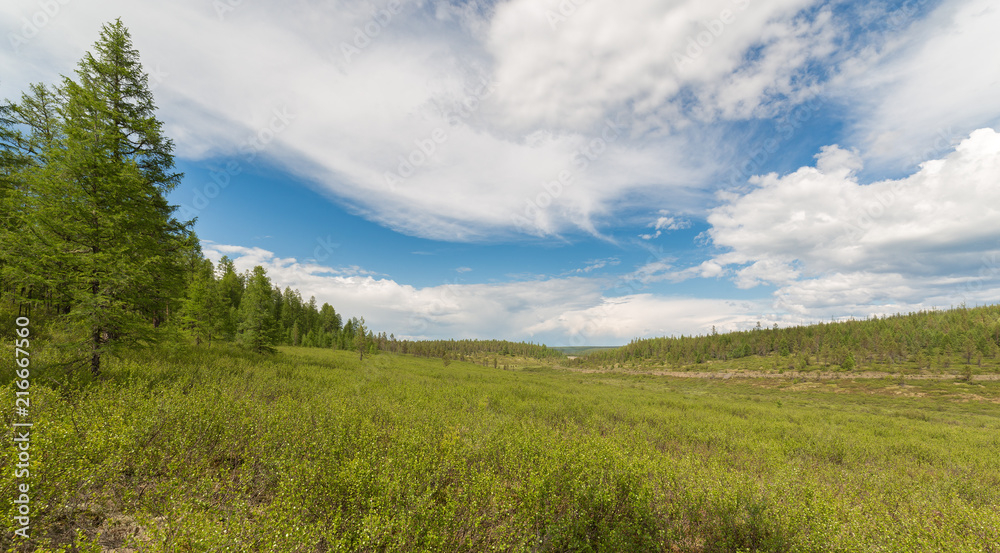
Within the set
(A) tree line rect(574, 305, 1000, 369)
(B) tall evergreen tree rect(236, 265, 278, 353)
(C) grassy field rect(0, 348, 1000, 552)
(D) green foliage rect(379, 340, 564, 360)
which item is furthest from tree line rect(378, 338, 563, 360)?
(C) grassy field rect(0, 348, 1000, 552)

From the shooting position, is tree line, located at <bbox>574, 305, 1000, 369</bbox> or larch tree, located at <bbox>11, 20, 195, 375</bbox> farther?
tree line, located at <bbox>574, 305, 1000, 369</bbox>

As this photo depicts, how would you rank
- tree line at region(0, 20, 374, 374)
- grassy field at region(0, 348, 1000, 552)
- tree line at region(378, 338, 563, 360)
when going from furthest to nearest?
tree line at region(378, 338, 563, 360), tree line at region(0, 20, 374, 374), grassy field at region(0, 348, 1000, 552)

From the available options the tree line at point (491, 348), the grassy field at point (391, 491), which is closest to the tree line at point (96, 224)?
the grassy field at point (391, 491)

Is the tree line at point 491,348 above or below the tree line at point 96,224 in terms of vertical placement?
below

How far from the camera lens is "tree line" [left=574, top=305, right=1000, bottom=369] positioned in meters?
84.9

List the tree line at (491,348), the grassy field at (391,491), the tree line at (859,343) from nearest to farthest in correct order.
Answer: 1. the grassy field at (391,491)
2. the tree line at (859,343)
3. the tree line at (491,348)

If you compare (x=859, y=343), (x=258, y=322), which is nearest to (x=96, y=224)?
(x=258, y=322)

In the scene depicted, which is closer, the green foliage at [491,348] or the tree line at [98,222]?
the tree line at [98,222]

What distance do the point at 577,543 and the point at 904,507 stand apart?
26.4 feet

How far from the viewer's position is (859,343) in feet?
314

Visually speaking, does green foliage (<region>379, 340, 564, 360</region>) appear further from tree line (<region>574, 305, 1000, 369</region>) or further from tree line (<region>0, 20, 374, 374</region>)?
tree line (<region>0, 20, 374, 374</region>)

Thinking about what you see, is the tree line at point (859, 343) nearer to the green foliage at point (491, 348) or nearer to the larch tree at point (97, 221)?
the green foliage at point (491, 348)

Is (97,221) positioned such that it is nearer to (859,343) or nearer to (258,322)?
(258,322)

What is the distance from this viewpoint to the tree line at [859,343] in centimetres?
8494
